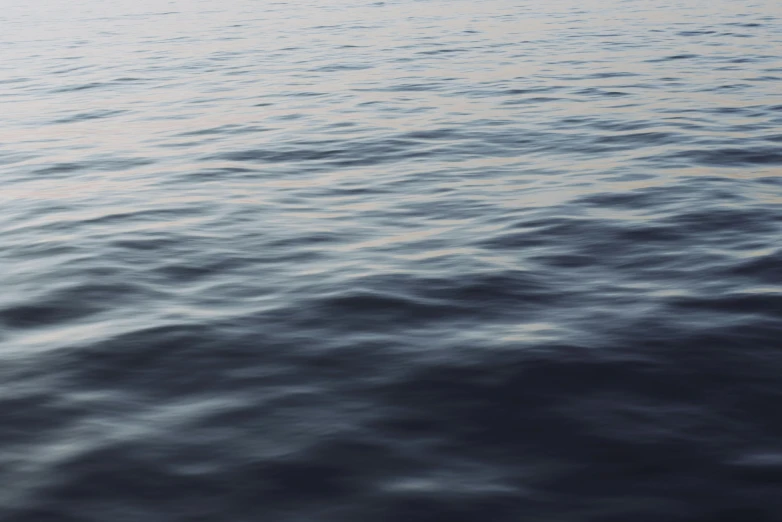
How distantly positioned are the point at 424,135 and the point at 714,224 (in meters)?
6.06

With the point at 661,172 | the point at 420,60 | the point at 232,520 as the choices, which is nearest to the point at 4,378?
the point at 232,520

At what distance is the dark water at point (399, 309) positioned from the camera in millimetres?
4934

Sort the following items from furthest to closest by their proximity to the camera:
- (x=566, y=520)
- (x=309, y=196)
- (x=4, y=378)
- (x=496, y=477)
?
1. (x=309, y=196)
2. (x=4, y=378)
3. (x=496, y=477)
4. (x=566, y=520)

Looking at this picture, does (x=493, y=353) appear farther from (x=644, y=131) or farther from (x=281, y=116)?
(x=281, y=116)

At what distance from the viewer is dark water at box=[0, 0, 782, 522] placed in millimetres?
4934

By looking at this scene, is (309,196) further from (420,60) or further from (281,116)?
(420,60)

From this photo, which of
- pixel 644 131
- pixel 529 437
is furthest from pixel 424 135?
pixel 529 437

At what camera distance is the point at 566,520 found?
4.54m

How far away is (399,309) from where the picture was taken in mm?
7434

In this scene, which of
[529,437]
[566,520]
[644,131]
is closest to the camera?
[566,520]

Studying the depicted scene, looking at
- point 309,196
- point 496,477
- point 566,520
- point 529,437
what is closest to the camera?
point 566,520

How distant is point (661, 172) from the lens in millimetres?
11672

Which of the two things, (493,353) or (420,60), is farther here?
(420,60)

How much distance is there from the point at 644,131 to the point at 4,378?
1014cm
